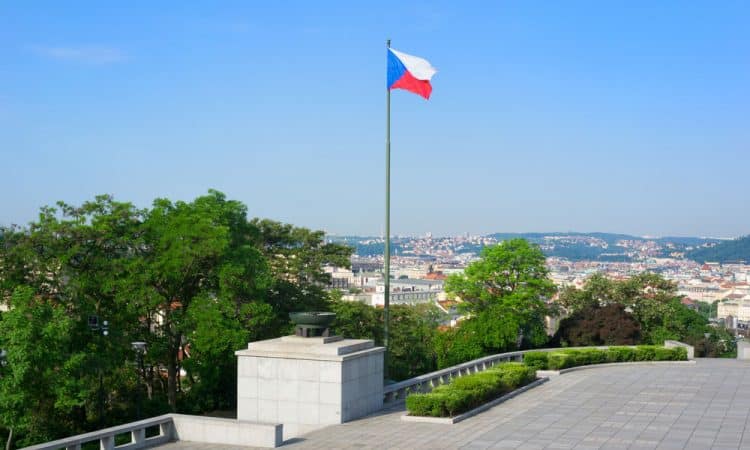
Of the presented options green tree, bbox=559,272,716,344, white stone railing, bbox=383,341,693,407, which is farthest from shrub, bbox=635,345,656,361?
green tree, bbox=559,272,716,344

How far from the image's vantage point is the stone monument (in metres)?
17.7

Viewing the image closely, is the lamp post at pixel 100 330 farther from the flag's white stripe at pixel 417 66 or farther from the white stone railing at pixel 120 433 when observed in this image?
the flag's white stripe at pixel 417 66

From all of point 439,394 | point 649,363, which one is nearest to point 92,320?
point 439,394

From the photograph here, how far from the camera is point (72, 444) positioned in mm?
14188

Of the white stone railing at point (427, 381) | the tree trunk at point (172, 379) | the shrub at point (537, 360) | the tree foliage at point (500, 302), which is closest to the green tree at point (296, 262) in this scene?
the tree trunk at point (172, 379)

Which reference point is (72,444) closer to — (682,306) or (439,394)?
(439,394)

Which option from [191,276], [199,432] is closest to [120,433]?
[199,432]

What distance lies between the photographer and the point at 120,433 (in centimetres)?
1560

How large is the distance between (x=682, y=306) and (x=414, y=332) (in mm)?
14847

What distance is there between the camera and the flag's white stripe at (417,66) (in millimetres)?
23312

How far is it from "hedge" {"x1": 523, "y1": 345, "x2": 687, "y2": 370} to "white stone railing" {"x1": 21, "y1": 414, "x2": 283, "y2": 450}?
13.5 metres

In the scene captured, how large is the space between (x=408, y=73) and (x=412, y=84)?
1.12ft

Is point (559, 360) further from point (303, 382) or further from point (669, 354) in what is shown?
point (303, 382)

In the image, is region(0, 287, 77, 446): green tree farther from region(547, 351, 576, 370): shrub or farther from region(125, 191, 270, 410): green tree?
region(547, 351, 576, 370): shrub
